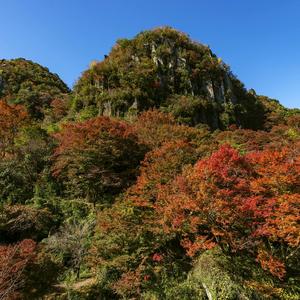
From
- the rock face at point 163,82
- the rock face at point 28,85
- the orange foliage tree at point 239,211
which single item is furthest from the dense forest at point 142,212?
the rock face at point 28,85

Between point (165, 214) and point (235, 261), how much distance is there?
386 centimetres

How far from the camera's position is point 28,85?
51969 millimetres

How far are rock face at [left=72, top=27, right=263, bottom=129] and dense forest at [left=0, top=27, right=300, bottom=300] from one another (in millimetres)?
1045

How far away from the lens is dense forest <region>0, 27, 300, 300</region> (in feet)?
39.7

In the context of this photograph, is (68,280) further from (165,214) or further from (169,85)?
(169,85)

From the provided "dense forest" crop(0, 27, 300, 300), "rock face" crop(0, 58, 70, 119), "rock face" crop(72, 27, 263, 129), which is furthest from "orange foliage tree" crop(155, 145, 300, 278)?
"rock face" crop(0, 58, 70, 119)

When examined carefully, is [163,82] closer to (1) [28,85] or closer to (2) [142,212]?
(1) [28,85]

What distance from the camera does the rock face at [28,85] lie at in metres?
46.6

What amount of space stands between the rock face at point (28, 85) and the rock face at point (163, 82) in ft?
32.2

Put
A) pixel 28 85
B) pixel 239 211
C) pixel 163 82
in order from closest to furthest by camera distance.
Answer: pixel 239 211 < pixel 163 82 < pixel 28 85

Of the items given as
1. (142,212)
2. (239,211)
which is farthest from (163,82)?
(239,211)

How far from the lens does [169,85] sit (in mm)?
40406

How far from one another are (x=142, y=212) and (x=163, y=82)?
28.9 meters

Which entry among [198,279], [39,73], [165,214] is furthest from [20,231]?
[39,73]
